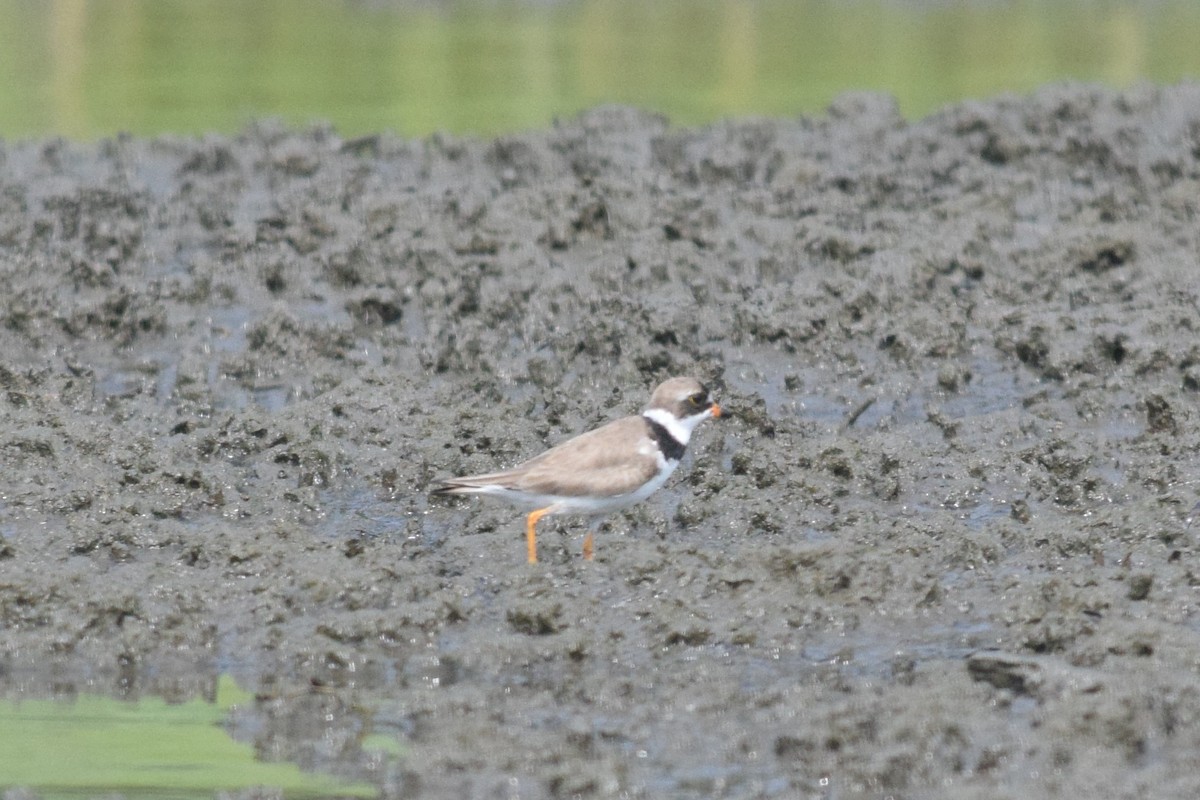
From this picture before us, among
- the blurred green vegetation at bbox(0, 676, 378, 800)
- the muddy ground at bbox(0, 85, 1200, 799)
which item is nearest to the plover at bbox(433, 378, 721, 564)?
the muddy ground at bbox(0, 85, 1200, 799)

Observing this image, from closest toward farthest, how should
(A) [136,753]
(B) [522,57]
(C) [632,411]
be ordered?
(A) [136,753]
(C) [632,411]
(B) [522,57]

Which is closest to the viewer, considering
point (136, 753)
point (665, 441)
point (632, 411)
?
point (136, 753)

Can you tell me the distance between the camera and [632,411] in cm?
1097

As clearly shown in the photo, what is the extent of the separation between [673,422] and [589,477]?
0.72 meters

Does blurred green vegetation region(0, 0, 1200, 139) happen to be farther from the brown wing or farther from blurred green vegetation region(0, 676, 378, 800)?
blurred green vegetation region(0, 676, 378, 800)

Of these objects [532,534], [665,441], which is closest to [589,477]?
[532,534]

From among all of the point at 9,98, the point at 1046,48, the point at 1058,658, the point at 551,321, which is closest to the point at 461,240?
the point at 551,321

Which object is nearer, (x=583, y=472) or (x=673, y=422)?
(x=583, y=472)

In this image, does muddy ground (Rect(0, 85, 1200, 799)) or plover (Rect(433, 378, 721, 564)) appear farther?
plover (Rect(433, 378, 721, 564))

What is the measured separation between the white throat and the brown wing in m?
0.28

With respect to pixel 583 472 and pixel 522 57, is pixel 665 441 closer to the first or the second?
pixel 583 472

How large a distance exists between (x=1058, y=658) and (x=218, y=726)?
345 cm

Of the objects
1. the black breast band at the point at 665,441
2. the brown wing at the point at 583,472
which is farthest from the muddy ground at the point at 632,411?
the black breast band at the point at 665,441

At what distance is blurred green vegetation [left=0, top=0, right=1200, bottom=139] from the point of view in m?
21.0
